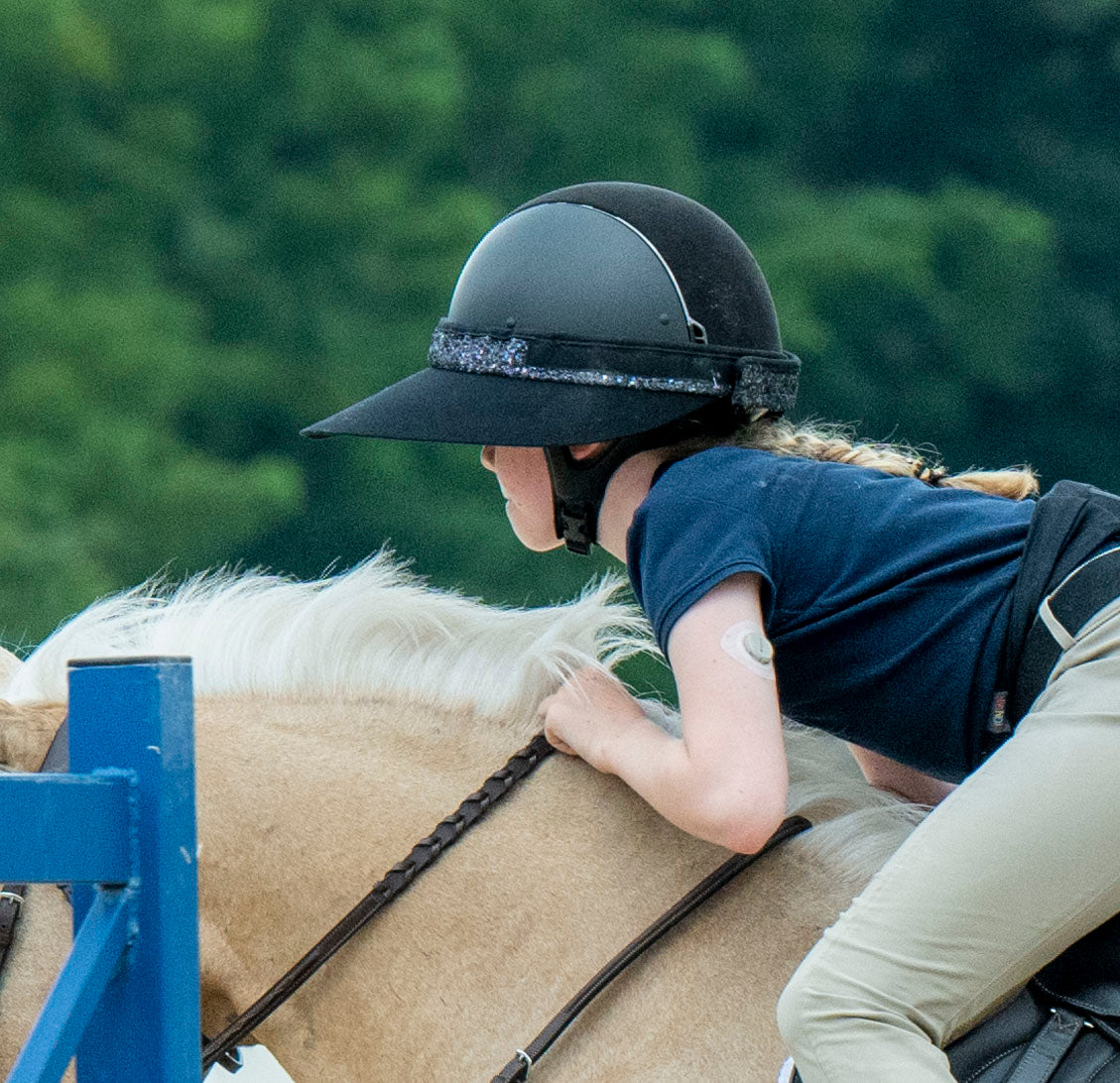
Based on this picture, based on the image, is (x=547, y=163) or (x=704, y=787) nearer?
(x=704, y=787)

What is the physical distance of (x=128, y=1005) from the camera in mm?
1115

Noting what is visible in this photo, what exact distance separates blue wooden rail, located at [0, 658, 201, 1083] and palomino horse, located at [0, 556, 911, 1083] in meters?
0.52

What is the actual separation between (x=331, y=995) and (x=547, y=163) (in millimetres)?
5635

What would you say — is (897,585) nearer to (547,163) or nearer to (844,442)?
(844,442)

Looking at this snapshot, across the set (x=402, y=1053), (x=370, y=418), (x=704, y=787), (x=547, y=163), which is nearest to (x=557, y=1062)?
(x=402, y=1053)

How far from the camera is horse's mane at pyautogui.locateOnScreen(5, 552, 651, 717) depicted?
1808 mm

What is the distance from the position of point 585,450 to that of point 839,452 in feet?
1.09

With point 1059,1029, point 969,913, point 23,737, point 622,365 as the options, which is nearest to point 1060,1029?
point 1059,1029

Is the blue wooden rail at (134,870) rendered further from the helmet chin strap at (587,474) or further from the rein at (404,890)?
the helmet chin strap at (587,474)

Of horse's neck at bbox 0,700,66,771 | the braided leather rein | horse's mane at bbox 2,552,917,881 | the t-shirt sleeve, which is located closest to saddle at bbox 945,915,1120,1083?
horse's mane at bbox 2,552,917,881

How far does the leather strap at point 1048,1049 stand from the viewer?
140 cm

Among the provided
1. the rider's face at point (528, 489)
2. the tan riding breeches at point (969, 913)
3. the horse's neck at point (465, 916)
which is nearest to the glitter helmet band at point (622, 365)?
the rider's face at point (528, 489)

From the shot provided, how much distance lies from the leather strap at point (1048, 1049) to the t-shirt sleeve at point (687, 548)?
0.47 meters

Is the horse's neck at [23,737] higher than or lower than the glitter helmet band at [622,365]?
lower
